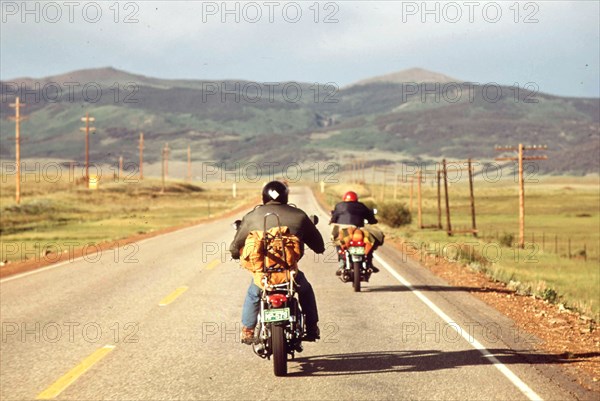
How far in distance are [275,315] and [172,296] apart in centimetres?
657

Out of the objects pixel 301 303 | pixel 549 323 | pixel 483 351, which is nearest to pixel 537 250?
pixel 549 323

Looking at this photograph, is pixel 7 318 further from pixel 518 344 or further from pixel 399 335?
pixel 518 344

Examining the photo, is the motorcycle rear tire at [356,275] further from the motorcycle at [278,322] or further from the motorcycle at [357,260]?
the motorcycle at [278,322]

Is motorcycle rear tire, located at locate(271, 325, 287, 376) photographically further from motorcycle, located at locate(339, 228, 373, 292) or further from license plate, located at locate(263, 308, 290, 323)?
motorcycle, located at locate(339, 228, 373, 292)

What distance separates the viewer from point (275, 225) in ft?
27.0

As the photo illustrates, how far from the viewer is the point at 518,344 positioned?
9.95 metres

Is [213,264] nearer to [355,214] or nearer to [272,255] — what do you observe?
[355,214]

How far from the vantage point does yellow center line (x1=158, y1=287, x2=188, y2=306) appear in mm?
13273

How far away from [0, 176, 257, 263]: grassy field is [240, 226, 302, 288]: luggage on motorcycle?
55.9 ft

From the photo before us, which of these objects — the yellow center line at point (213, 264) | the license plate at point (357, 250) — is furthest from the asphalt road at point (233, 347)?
the yellow center line at point (213, 264)

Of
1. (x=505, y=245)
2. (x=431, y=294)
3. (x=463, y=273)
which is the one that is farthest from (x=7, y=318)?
(x=505, y=245)

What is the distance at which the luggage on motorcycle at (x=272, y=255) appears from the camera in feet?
26.3

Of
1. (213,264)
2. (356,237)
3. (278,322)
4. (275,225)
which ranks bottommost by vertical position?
(213,264)

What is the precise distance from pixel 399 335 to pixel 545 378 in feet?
8.15
